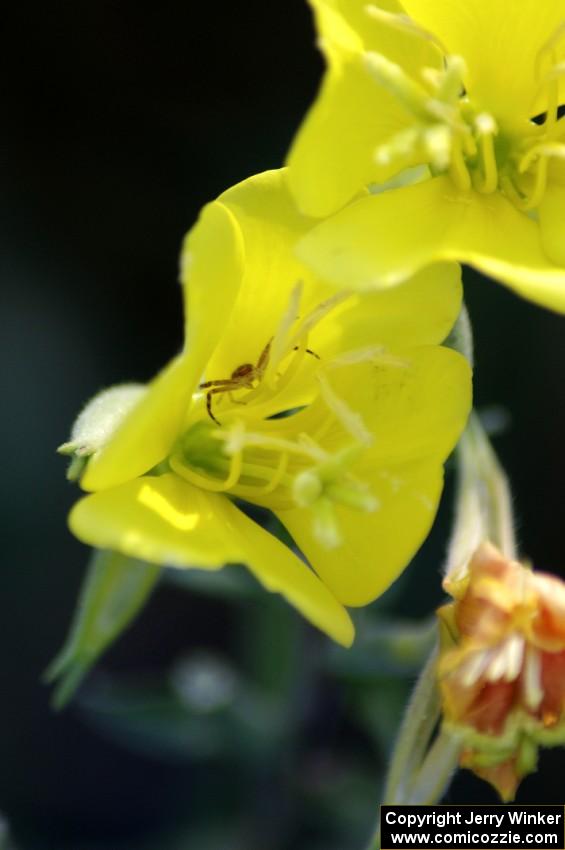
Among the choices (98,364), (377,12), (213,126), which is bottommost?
(98,364)

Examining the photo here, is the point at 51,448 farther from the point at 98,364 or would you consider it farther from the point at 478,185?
the point at 478,185

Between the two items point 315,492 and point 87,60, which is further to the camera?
point 87,60

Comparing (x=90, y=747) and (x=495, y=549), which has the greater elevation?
(x=495, y=549)

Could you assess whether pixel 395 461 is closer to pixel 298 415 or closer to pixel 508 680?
pixel 298 415

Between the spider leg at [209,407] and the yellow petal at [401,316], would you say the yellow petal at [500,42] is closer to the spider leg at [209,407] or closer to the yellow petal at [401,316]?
the yellow petal at [401,316]

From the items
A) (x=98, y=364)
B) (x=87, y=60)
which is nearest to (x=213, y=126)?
(x=87, y=60)

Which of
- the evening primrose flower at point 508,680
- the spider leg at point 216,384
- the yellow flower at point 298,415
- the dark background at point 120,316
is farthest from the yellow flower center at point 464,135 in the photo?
the dark background at point 120,316

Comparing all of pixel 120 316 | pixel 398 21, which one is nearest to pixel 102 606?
pixel 398 21
